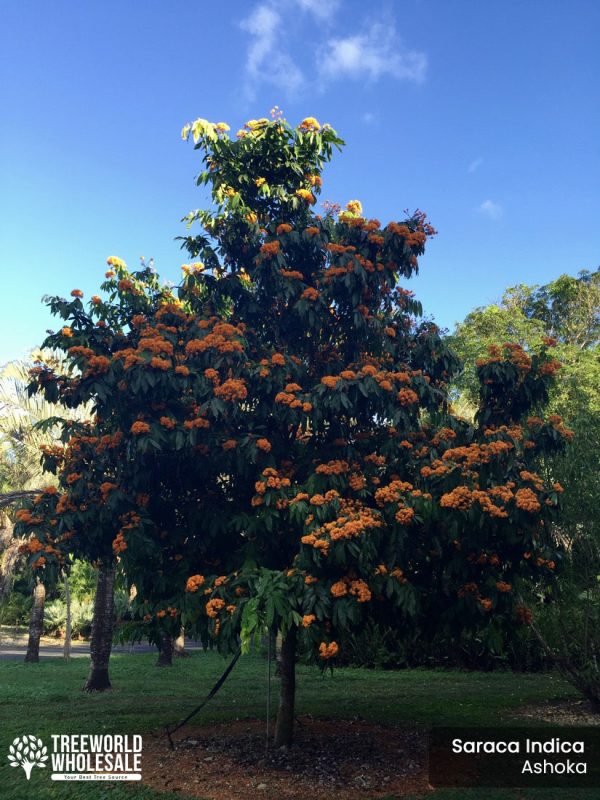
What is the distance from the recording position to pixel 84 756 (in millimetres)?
9391

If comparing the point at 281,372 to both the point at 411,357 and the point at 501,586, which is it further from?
the point at 501,586

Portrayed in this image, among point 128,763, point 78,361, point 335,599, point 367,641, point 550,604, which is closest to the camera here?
point 335,599

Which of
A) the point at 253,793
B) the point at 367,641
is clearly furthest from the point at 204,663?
the point at 253,793

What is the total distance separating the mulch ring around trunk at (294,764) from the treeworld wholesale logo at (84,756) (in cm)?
22

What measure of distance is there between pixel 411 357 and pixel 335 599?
402 cm

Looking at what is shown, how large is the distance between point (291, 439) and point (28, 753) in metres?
5.43

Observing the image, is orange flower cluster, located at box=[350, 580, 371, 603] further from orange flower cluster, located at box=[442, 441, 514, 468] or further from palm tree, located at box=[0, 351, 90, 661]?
palm tree, located at box=[0, 351, 90, 661]

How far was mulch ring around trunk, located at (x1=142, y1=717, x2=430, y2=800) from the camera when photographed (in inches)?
318

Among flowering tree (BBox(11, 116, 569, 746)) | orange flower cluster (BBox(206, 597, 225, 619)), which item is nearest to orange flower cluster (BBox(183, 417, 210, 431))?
flowering tree (BBox(11, 116, 569, 746))

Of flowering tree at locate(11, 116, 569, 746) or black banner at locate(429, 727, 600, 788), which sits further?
black banner at locate(429, 727, 600, 788)

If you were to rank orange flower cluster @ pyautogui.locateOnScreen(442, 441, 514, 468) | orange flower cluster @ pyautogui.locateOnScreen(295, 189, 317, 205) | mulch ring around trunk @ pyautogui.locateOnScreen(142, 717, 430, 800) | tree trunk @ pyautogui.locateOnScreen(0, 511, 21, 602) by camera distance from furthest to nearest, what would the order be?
tree trunk @ pyautogui.locateOnScreen(0, 511, 21, 602) → orange flower cluster @ pyautogui.locateOnScreen(295, 189, 317, 205) → mulch ring around trunk @ pyautogui.locateOnScreen(142, 717, 430, 800) → orange flower cluster @ pyautogui.locateOnScreen(442, 441, 514, 468)

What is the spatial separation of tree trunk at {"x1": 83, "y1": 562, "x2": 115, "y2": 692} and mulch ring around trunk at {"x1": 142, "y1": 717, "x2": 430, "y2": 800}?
5.20m

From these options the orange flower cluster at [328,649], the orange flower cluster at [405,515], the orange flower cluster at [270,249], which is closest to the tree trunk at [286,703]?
the orange flower cluster at [328,649]

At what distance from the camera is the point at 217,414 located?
7.89 m
